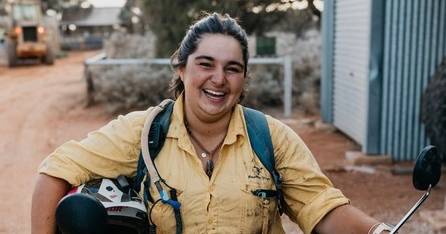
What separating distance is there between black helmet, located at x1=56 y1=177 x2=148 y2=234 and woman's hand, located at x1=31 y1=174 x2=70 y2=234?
0.26 ft

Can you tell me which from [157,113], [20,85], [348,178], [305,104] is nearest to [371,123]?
[348,178]

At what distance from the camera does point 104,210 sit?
199 cm

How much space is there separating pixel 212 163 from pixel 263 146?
0.22 m

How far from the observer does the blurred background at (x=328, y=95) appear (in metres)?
6.94

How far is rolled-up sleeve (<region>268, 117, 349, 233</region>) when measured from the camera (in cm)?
263

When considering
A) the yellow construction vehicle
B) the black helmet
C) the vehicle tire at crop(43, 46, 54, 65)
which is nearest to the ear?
the black helmet

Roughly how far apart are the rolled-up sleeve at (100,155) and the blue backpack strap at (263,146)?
464 millimetres

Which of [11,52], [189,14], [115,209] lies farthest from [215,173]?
[11,52]

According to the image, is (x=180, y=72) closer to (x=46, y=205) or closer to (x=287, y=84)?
(x=46, y=205)

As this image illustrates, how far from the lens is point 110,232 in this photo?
2.39 m

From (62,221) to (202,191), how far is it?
69 centimetres

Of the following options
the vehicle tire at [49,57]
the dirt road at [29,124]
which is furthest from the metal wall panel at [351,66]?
the vehicle tire at [49,57]

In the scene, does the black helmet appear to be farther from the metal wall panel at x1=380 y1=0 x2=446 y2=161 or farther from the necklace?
the metal wall panel at x1=380 y1=0 x2=446 y2=161

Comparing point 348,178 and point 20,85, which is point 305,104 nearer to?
point 348,178
